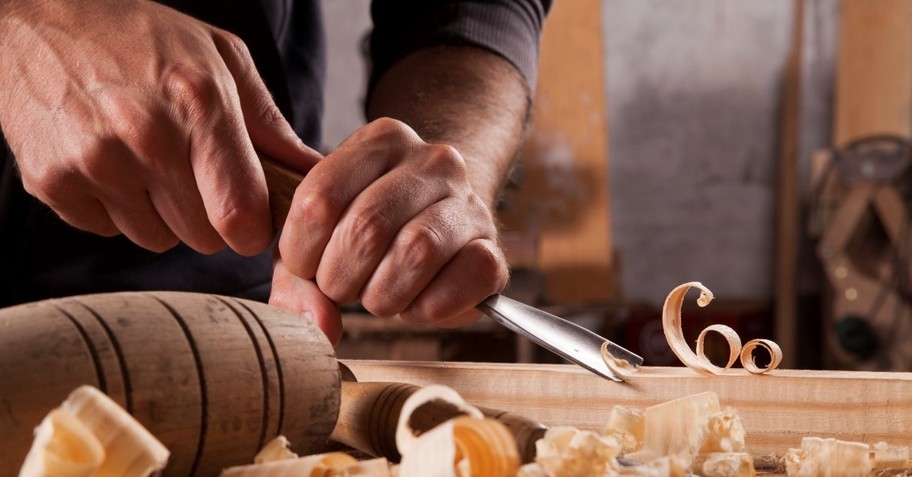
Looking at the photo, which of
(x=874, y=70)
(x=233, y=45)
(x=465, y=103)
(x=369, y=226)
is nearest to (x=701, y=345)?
(x=369, y=226)

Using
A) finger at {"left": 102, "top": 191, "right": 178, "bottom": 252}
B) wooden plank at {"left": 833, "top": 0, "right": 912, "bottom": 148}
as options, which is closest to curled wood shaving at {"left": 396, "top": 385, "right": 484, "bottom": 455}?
finger at {"left": 102, "top": 191, "right": 178, "bottom": 252}

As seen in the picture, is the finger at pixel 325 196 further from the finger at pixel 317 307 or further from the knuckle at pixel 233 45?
the knuckle at pixel 233 45

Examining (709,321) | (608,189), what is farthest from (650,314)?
(608,189)

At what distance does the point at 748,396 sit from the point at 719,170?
3.48m

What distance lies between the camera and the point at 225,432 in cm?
58

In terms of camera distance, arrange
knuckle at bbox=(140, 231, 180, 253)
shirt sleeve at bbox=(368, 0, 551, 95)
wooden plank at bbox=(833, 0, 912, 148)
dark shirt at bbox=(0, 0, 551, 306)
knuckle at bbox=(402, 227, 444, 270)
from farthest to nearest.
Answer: wooden plank at bbox=(833, 0, 912, 148), shirt sleeve at bbox=(368, 0, 551, 95), dark shirt at bbox=(0, 0, 551, 306), knuckle at bbox=(140, 231, 180, 253), knuckle at bbox=(402, 227, 444, 270)

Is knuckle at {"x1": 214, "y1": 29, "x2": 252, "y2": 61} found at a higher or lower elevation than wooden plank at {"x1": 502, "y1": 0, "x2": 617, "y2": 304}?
higher

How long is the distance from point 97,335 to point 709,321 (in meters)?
3.14

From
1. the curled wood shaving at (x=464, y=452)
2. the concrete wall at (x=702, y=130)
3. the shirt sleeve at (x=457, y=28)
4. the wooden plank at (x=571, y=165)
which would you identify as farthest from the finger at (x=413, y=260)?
the concrete wall at (x=702, y=130)

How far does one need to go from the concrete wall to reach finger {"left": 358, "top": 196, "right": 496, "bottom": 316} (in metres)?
3.40

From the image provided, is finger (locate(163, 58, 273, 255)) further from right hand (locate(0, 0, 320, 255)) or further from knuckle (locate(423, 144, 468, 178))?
knuckle (locate(423, 144, 468, 178))

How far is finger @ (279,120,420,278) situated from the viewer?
0.82 metres

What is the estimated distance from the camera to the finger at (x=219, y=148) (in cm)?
82

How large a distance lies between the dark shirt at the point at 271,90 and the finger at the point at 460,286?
53cm
